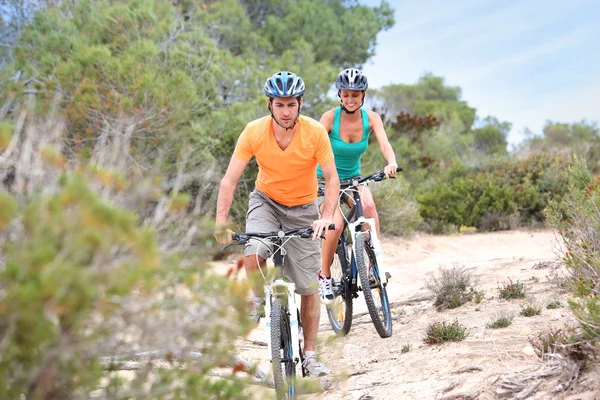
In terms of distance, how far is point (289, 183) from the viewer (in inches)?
196

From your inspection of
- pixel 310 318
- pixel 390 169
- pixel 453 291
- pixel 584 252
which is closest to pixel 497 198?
pixel 453 291

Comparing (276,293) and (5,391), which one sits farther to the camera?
(276,293)

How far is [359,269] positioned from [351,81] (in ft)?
5.56

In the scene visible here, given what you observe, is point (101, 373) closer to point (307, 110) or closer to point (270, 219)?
point (270, 219)

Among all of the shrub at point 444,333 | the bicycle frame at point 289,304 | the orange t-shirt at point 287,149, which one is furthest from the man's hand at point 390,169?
the bicycle frame at point 289,304

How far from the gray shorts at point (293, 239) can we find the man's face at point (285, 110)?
661mm

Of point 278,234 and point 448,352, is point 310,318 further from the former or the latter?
point 448,352

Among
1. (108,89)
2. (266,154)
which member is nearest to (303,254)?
(266,154)

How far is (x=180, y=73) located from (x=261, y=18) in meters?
13.4

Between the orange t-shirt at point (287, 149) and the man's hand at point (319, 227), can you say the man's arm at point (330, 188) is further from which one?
the man's hand at point (319, 227)

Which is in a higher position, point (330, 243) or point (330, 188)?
point (330, 188)

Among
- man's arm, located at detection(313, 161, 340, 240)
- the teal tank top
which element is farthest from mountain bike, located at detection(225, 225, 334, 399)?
the teal tank top

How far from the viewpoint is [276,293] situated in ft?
14.9

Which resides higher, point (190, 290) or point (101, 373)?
point (190, 290)
